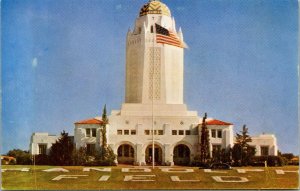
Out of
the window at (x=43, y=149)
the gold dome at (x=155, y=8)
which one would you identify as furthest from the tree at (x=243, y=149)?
the window at (x=43, y=149)

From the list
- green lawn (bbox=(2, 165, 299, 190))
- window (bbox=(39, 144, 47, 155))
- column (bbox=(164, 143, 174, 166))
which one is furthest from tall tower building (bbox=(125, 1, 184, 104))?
green lawn (bbox=(2, 165, 299, 190))

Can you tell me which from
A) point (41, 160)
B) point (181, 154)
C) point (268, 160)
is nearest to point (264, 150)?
point (268, 160)

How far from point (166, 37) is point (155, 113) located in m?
8.49

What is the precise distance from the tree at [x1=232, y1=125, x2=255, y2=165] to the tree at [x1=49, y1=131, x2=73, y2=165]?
16461 mm

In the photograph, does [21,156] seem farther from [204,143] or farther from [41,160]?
[204,143]

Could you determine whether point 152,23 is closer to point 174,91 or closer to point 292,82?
point 174,91

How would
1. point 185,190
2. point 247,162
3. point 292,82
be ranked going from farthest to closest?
point 247,162 → point 292,82 → point 185,190

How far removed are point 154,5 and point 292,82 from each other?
986 inches

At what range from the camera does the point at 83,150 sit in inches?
2295

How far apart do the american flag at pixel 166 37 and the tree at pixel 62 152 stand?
14837mm

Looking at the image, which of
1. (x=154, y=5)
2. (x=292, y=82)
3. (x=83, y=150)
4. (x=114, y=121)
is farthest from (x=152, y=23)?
(x=292, y=82)

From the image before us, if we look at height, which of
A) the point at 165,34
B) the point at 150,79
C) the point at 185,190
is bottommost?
the point at 185,190

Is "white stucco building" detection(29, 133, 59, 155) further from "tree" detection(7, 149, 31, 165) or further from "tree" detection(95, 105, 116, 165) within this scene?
"tree" detection(95, 105, 116, 165)

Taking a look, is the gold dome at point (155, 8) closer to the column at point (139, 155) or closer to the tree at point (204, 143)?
the tree at point (204, 143)
